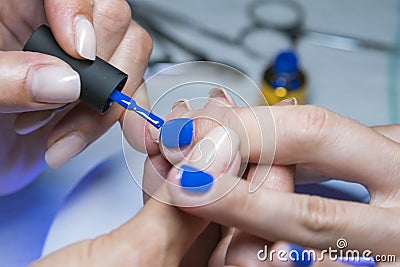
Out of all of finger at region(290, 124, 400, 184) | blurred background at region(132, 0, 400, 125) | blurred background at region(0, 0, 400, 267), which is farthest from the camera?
blurred background at region(132, 0, 400, 125)

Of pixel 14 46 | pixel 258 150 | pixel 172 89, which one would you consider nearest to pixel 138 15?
pixel 14 46

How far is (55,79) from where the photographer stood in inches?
18.6

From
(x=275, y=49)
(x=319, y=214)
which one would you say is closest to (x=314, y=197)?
(x=319, y=214)

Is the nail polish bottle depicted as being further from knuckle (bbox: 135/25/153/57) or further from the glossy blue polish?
the glossy blue polish

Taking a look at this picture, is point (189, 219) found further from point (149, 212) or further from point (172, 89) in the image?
point (172, 89)

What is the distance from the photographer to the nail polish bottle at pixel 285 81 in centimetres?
77

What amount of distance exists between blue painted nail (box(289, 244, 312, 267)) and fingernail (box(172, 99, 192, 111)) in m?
0.15

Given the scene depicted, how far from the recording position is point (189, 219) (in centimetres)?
46

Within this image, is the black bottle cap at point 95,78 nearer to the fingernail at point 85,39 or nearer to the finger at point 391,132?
the fingernail at point 85,39

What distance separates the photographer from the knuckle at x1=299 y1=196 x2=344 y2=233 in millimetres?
439

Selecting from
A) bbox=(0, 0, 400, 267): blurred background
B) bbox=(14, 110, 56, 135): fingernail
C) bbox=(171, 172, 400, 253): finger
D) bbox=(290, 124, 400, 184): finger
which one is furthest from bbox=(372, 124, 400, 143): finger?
bbox=(14, 110, 56, 135): fingernail

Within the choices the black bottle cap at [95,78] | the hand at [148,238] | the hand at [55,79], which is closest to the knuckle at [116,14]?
the hand at [55,79]

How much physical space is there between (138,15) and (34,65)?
1.40 ft

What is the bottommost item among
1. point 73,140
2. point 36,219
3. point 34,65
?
point 36,219
